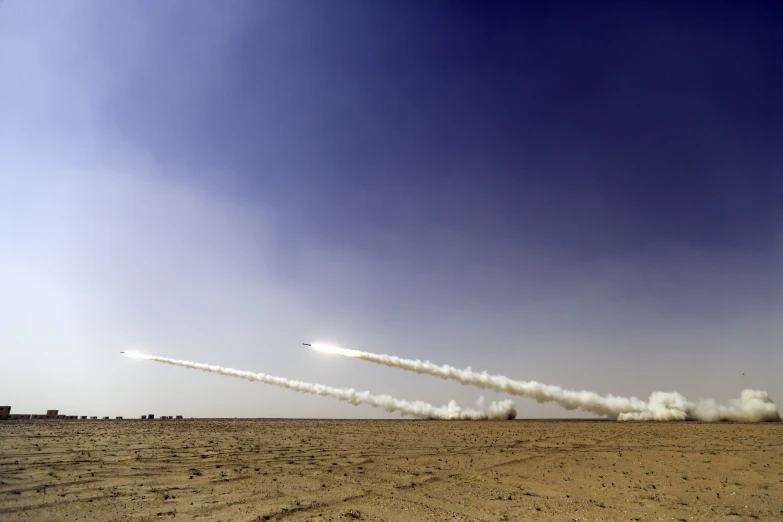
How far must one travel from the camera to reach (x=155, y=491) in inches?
574

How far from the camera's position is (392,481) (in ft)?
55.0

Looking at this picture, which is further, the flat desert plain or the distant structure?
the distant structure

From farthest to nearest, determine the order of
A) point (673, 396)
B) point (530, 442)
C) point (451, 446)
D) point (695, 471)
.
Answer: point (673, 396)
point (530, 442)
point (451, 446)
point (695, 471)

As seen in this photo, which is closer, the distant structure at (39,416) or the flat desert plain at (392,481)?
the flat desert plain at (392,481)

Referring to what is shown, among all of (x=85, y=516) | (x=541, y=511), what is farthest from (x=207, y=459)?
(x=541, y=511)

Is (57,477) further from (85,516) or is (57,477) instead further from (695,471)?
(695,471)

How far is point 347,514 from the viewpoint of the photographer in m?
12.2

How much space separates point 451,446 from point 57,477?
19.9 m

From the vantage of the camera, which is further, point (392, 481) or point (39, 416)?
point (39, 416)

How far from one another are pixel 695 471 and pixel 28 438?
132 ft

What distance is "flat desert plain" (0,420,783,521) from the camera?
12453 millimetres

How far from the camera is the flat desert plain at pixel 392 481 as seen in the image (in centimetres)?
1245

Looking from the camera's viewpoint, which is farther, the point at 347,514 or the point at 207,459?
the point at 207,459

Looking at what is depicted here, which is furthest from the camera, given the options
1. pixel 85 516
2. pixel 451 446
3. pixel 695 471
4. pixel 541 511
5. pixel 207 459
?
pixel 451 446
